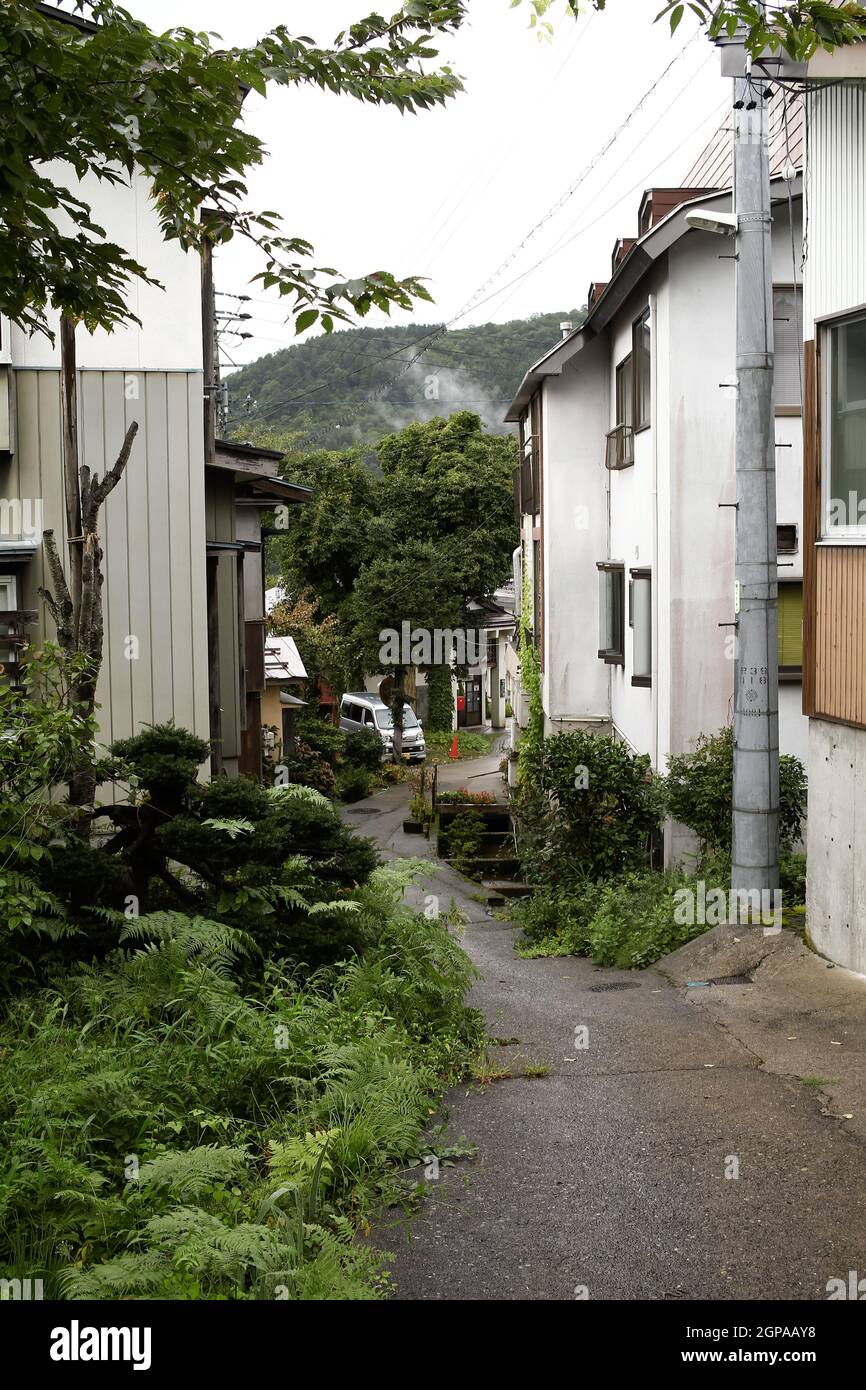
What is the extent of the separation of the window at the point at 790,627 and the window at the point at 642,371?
3.45 meters

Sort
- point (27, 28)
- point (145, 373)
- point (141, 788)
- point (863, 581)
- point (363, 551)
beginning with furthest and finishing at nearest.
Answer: point (363, 551), point (145, 373), point (863, 581), point (141, 788), point (27, 28)

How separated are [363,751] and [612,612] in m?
17.8

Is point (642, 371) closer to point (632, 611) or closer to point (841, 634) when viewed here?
point (632, 611)

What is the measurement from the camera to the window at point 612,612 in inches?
772

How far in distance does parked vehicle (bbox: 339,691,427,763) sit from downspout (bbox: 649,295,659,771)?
74.5 feet

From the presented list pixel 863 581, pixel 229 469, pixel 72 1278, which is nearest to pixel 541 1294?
pixel 72 1278

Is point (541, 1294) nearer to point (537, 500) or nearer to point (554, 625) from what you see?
point (554, 625)

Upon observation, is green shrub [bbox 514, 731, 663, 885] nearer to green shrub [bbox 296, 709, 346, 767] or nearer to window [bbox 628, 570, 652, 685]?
window [bbox 628, 570, 652, 685]

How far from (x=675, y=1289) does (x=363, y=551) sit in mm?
36875

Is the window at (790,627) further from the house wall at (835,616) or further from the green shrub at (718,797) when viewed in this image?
the house wall at (835,616)

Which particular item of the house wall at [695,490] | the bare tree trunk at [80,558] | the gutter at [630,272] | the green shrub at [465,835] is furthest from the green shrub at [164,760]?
the green shrub at [465,835]

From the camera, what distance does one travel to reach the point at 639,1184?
5.66m

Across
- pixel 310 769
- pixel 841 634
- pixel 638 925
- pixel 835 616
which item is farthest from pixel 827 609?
pixel 310 769

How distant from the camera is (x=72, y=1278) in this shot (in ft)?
14.7
